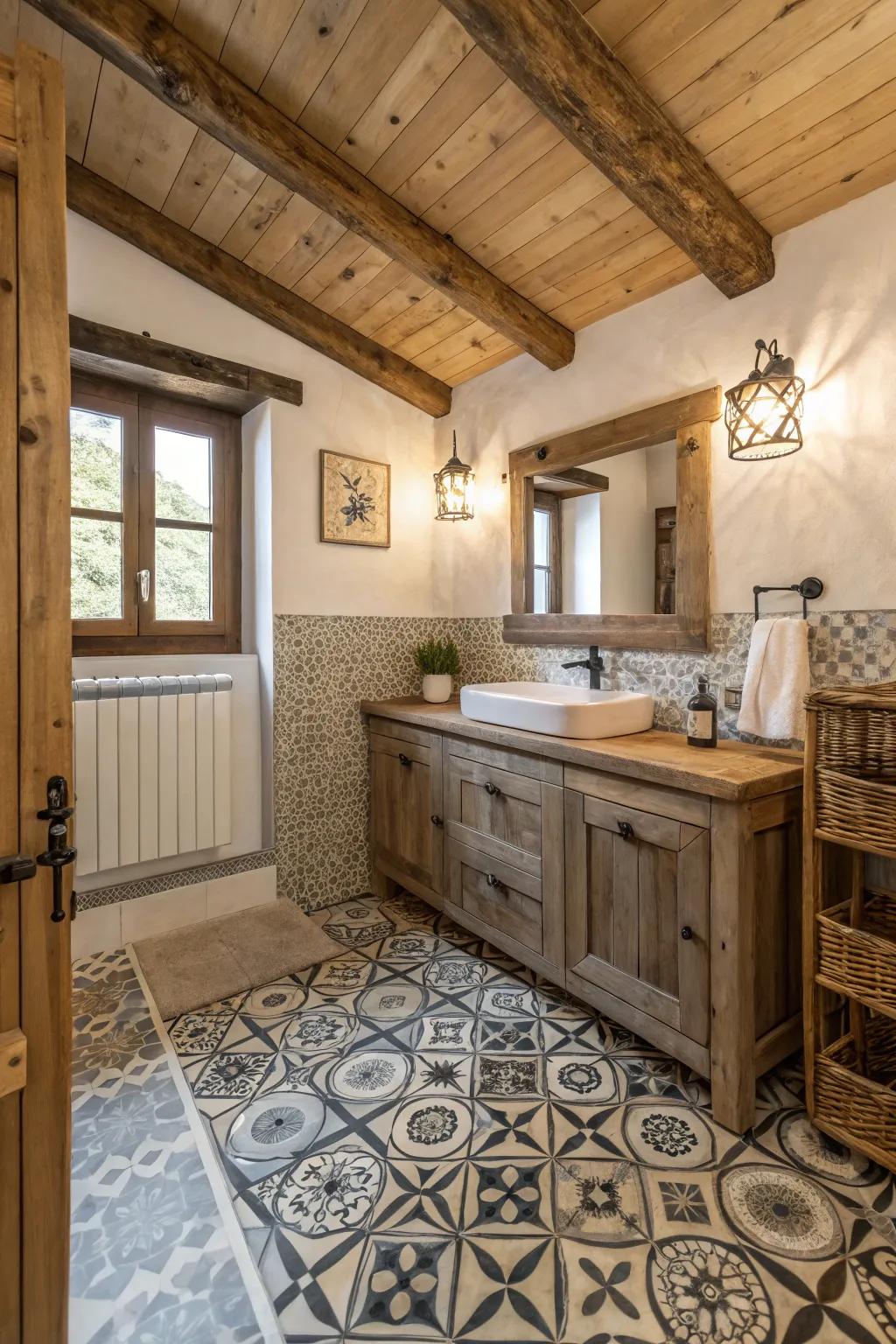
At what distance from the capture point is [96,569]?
250 cm

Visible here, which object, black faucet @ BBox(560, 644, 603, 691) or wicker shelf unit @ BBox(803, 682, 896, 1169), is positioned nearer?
wicker shelf unit @ BBox(803, 682, 896, 1169)

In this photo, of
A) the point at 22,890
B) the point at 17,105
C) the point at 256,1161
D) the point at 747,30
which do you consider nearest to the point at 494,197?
the point at 747,30

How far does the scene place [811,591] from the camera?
1.84 meters

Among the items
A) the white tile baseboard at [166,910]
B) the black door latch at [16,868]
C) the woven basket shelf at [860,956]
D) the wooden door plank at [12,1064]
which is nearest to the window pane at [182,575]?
the white tile baseboard at [166,910]

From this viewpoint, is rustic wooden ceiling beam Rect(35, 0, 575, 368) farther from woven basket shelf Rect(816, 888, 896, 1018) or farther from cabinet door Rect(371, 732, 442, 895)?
woven basket shelf Rect(816, 888, 896, 1018)

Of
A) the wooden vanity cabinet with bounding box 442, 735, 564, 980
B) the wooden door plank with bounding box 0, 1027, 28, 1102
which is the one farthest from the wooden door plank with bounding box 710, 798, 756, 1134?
the wooden door plank with bounding box 0, 1027, 28, 1102

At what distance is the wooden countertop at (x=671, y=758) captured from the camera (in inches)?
60.5

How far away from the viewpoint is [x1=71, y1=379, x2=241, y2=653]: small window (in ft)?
8.14

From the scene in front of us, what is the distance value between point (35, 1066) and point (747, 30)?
2.49m

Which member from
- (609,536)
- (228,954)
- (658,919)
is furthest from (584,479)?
(228,954)

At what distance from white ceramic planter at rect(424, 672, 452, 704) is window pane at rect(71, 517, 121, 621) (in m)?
1.34

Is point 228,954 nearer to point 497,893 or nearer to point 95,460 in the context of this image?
point 497,893

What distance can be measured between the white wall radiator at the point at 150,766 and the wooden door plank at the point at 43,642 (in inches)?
56.0

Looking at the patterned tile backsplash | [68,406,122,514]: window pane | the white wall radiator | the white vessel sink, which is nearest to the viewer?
the white vessel sink
